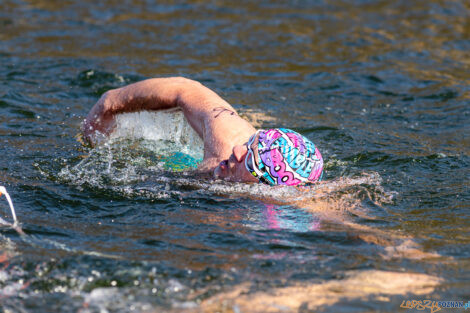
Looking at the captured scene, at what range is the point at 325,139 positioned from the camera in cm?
674

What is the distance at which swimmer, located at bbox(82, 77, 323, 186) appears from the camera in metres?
4.70

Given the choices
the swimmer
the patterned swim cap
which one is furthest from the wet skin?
the patterned swim cap

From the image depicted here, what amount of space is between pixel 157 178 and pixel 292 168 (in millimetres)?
1199

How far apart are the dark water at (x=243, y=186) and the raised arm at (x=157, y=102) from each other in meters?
0.31

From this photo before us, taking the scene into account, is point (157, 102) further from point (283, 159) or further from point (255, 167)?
point (283, 159)

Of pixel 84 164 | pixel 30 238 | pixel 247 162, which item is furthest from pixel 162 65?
pixel 30 238

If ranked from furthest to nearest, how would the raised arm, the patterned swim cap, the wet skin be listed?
the raised arm, the wet skin, the patterned swim cap

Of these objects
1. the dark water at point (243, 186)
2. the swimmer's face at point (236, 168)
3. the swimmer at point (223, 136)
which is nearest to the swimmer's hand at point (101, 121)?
the swimmer at point (223, 136)

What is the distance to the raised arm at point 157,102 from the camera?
5.16 metres

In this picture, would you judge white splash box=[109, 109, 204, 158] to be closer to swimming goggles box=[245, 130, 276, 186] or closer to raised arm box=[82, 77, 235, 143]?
raised arm box=[82, 77, 235, 143]

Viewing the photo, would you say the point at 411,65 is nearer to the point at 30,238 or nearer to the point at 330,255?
the point at 330,255

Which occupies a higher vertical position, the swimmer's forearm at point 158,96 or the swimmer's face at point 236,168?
the swimmer's forearm at point 158,96

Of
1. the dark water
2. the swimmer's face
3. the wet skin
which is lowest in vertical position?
the dark water

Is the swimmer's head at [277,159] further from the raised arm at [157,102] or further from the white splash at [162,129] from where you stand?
the white splash at [162,129]
